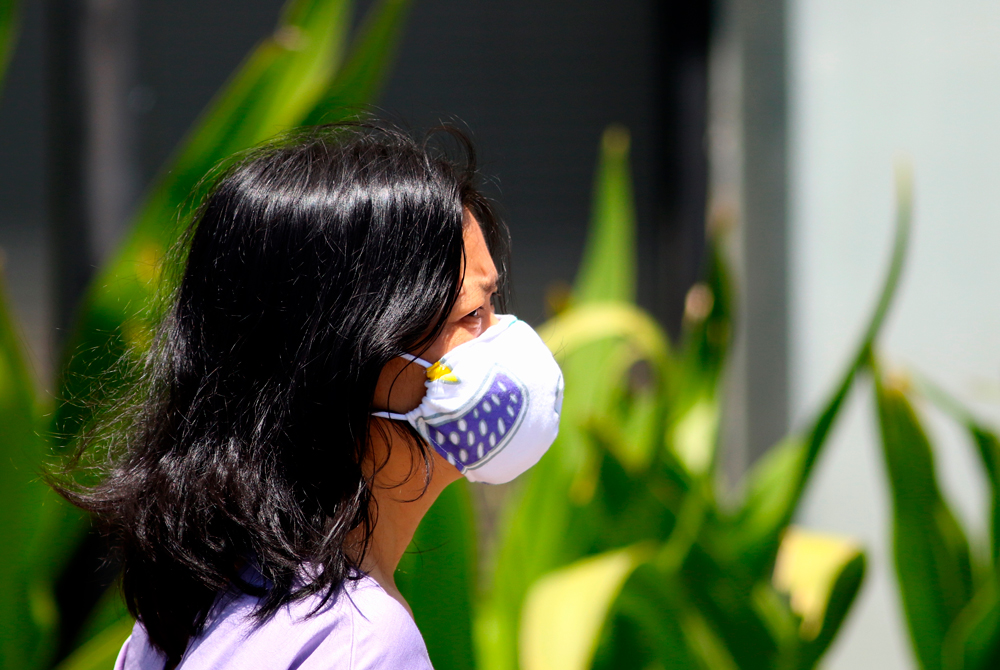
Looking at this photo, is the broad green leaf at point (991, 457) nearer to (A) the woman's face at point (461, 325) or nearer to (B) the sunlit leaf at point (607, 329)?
(B) the sunlit leaf at point (607, 329)

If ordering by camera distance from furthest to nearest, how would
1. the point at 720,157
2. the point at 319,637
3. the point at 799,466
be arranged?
the point at 720,157 → the point at 799,466 → the point at 319,637

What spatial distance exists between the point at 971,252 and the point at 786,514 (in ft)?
2.03

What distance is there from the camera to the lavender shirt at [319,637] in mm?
455

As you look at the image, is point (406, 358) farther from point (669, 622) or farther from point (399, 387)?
point (669, 622)

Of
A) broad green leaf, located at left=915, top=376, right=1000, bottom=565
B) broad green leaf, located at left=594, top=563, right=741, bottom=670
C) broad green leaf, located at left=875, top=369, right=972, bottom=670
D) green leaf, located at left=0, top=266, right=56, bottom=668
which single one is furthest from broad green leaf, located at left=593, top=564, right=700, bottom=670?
green leaf, located at left=0, top=266, right=56, bottom=668

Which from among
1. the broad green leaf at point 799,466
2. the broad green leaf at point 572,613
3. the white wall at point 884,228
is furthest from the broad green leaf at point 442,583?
the white wall at point 884,228

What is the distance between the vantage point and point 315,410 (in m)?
0.51

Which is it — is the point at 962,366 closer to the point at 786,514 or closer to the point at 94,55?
the point at 786,514

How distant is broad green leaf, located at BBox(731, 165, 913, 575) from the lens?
104cm

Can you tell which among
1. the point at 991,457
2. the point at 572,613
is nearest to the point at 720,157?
the point at 991,457

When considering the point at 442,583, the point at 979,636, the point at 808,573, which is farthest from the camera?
the point at 808,573

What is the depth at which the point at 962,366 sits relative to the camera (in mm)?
1387

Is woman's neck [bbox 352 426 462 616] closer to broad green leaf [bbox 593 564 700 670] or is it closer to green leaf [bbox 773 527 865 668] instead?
broad green leaf [bbox 593 564 700 670]

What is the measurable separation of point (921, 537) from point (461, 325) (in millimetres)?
818
